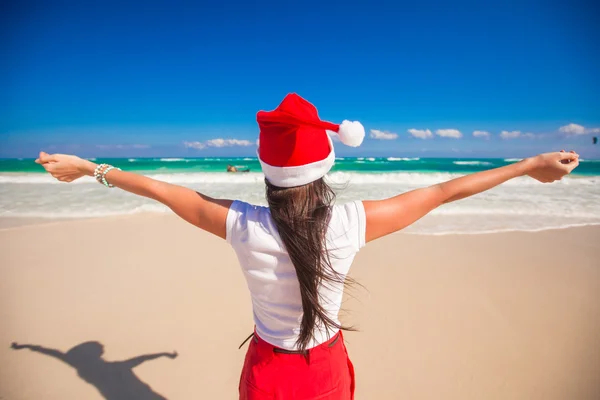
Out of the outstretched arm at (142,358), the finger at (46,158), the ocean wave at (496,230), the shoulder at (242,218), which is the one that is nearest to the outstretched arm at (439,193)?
the shoulder at (242,218)

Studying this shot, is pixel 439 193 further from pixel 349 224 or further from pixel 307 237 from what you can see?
pixel 307 237

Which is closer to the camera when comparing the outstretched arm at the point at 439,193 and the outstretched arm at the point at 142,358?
the outstretched arm at the point at 439,193

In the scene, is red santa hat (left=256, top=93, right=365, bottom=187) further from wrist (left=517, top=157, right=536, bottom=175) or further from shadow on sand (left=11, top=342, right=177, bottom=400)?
shadow on sand (left=11, top=342, right=177, bottom=400)

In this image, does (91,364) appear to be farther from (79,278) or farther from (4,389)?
(79,278)

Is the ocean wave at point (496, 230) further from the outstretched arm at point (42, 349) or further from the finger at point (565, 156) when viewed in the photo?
the outstretched arm at point (42, 349)

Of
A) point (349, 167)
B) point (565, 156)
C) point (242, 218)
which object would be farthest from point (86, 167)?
point (349, 167)

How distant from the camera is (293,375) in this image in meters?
1.15

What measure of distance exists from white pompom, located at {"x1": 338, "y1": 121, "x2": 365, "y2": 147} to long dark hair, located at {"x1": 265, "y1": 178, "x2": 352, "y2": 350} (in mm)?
176

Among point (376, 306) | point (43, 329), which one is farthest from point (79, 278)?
point (376, 306)

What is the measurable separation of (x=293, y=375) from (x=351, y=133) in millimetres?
946

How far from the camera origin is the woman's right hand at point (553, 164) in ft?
4.02

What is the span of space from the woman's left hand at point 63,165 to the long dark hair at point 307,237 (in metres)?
0.90

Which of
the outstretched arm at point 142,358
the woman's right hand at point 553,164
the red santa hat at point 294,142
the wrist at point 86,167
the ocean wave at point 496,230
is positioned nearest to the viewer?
the red santa hat at point 294,142

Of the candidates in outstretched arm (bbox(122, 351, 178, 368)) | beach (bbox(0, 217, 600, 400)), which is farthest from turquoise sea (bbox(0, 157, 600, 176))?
outstretched arm (bbox(122, 351, 178, 368))
